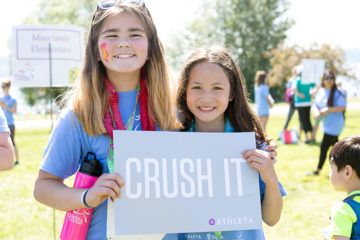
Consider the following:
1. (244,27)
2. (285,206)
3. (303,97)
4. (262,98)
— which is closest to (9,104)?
(262,98)

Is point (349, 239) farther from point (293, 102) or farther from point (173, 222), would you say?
point (293, 102)

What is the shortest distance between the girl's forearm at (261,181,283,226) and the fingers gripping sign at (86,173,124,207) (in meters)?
0.67

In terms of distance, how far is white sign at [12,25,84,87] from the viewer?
6543 millimetres

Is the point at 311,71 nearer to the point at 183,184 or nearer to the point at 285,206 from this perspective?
the point at 285,206

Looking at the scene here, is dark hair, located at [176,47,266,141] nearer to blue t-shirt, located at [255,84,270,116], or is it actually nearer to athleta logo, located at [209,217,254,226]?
athleta logo, located at [209,217,254,226]

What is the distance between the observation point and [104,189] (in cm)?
194

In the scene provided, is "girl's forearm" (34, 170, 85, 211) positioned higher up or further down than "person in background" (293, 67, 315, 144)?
higher up

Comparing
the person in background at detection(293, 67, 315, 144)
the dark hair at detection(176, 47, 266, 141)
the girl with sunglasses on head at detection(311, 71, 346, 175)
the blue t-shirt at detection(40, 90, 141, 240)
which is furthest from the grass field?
the blue t-shirt at detection(40, 90, 141, 240)

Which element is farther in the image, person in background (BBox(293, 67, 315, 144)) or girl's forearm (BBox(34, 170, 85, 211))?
person in background (BBox(293, 67, 315, 144))

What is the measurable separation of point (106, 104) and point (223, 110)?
1.89 feet

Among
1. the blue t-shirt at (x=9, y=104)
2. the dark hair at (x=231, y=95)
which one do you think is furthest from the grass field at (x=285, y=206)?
the dark hair at (x=231, y=95)

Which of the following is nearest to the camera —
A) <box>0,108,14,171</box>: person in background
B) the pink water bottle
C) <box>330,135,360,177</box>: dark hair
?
the pink water bottle

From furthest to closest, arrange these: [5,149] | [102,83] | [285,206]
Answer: [285,206] → [5,149] → [102,83]

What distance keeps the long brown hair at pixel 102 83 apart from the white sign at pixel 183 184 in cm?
13
